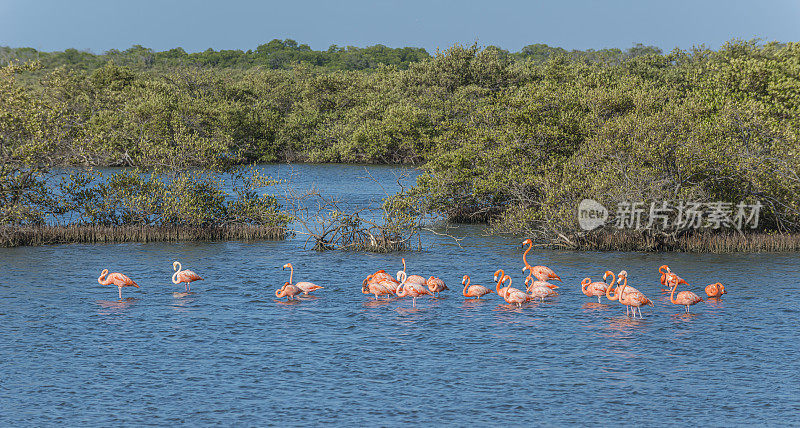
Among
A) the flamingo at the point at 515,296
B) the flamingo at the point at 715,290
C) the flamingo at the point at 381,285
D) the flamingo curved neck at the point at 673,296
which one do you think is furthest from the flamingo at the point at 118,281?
the flamingo at the point at 715,290

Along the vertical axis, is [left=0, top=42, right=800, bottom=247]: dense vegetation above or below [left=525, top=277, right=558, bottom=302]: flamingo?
above

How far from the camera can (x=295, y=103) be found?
286 feet

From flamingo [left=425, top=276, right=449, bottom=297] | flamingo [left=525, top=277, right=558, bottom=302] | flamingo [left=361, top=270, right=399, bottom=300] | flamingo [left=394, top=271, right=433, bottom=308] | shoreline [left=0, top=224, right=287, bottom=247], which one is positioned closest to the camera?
flamingo [left=394, top=271, right=433, bottom=308]

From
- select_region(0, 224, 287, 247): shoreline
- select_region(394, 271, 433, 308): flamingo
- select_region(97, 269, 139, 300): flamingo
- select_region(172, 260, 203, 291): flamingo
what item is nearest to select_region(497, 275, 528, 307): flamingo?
select_region(394, 271, 433, 308): flamingo

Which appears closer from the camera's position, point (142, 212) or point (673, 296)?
point (673, 296)

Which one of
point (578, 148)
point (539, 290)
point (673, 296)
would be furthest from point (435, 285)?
point (578, 148)

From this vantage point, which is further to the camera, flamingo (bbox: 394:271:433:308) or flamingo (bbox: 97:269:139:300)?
flamingo (bbox: 97:269:139:300)

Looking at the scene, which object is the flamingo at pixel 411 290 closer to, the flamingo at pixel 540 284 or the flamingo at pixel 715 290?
the flamingo at pixel 540 284

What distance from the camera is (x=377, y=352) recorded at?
17562 mm

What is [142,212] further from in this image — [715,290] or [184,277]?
[715,290]

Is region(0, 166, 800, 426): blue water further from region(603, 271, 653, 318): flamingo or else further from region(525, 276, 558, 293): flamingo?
region(525, 276, 558, 293): flamingo

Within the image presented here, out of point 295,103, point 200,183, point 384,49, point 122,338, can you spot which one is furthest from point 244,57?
point 122,338

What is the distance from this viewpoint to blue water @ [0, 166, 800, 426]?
14172 millimetres

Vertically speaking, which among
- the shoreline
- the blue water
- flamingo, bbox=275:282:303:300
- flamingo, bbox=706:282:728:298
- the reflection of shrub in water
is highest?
the reflection of shrub in water
